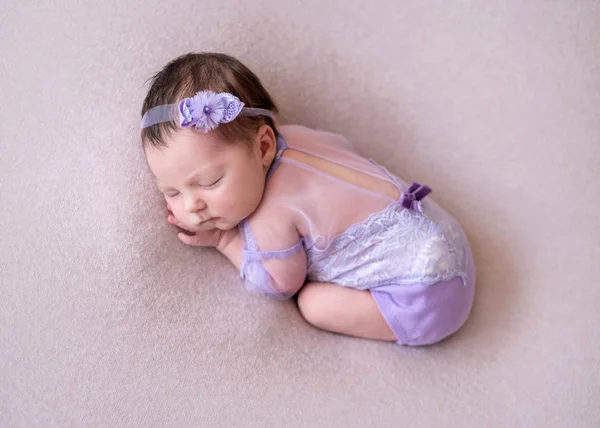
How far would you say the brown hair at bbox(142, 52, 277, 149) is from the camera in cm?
114

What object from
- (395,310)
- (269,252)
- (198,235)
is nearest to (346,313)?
(395,310)

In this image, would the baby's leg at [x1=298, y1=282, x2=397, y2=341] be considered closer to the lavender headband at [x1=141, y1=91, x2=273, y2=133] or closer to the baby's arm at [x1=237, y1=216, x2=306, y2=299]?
the baby's arm at [x1=237, y1=216, x2=306, y2=299]

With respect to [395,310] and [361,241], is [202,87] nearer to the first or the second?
[361,241]

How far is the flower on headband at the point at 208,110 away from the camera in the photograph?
3.56 feet

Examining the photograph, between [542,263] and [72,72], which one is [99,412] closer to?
[72,72]

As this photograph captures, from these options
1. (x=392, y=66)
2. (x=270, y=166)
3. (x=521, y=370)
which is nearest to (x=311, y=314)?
(x=270, y=166)

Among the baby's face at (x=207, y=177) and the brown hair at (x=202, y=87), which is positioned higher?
the brown hair at (x=202, y=87)

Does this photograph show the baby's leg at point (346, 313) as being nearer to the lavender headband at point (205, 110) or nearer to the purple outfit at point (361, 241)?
the purple outfit at point (361, 241)

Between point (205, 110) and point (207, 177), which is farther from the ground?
point (205, 110)

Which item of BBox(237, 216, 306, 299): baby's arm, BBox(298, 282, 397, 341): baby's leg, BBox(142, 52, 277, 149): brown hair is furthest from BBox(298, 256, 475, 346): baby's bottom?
BBox(142, 52, 277, 149): brown hair

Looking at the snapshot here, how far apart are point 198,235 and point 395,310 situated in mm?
440

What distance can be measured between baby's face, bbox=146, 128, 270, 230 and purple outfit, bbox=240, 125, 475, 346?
0.06 meters

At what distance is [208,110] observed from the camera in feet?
3.57

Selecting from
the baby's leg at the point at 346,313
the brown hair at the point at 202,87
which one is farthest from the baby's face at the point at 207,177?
the baby's leg at the point at 346,313
